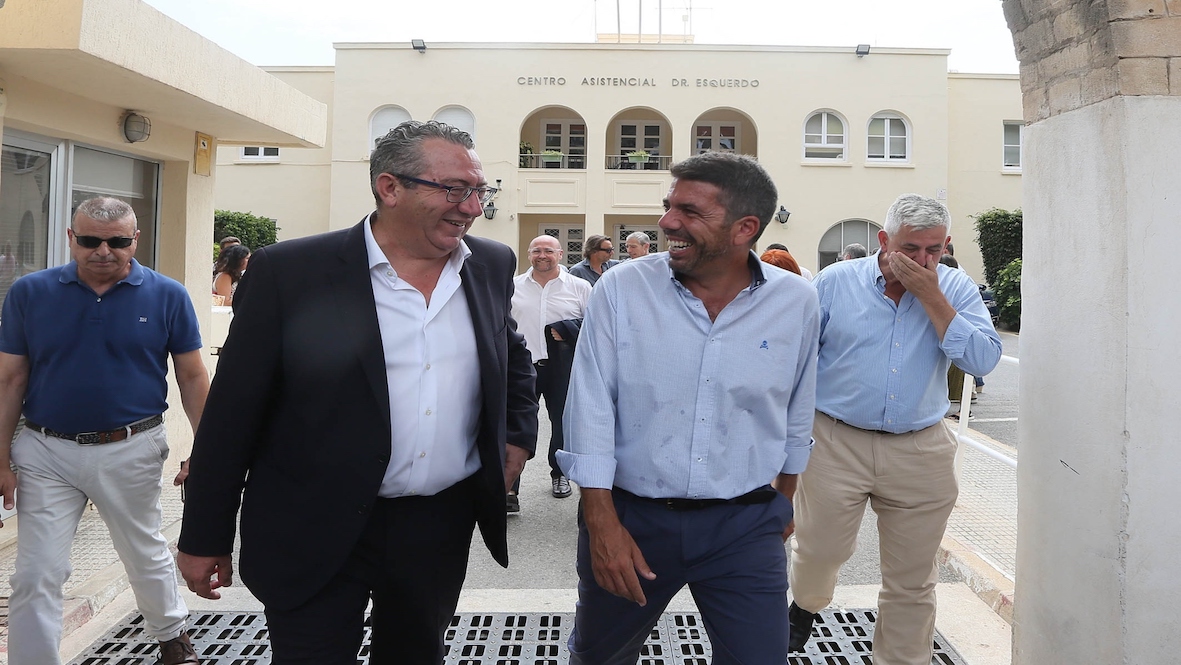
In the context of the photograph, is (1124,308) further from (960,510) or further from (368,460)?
(960,510)

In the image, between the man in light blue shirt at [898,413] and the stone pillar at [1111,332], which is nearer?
the stone pillar at [1111,332]

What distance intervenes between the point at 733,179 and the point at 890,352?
1.31 m

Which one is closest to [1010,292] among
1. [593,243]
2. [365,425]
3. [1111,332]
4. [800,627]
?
[593,243]

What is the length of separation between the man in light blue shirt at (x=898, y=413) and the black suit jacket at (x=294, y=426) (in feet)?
6.74

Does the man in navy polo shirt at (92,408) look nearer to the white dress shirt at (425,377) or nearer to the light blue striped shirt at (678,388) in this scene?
the white dress shirt at (425,377)

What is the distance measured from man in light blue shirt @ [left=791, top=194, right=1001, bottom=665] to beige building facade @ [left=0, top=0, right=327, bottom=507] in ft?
14.5

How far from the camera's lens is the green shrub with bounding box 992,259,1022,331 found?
19.4m

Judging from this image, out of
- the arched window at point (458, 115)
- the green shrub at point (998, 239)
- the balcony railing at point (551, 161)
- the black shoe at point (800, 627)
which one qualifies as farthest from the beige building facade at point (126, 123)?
the green shrub at point (998, 239)

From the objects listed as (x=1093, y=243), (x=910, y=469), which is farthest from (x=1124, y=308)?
(x=910, y=469)

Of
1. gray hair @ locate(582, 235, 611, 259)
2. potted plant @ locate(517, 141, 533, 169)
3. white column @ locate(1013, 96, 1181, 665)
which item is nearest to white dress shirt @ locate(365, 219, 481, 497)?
white column @ locate(1013, 96, 1181, 665)

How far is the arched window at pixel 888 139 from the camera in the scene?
24.3 m

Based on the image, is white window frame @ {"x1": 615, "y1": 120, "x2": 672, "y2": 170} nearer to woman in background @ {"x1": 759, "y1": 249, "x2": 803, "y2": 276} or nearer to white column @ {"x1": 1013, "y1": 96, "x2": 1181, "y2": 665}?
woman in background @ {"x1": 759, "y1": 249, "x2": 803, "y2": 276}

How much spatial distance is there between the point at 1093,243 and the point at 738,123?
24.0 m

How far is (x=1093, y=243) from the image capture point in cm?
299
